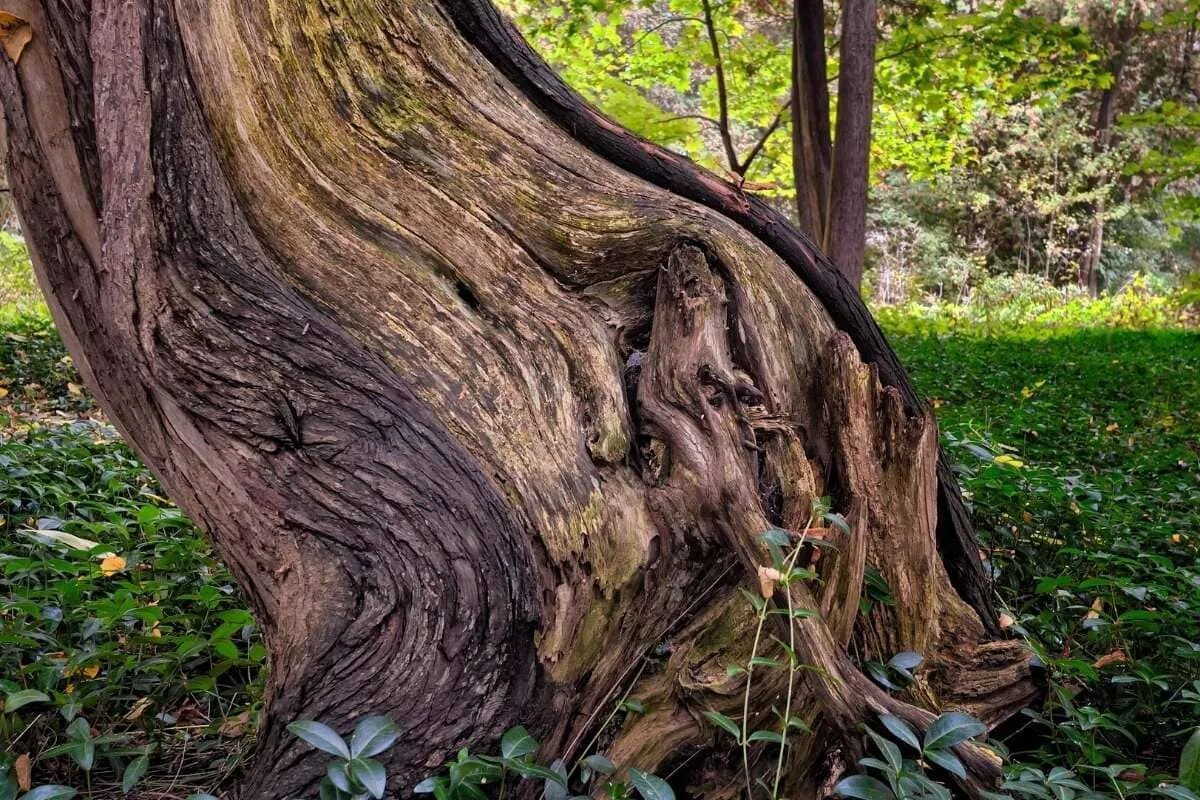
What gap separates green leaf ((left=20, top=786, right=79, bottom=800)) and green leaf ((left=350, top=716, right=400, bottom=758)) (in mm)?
521

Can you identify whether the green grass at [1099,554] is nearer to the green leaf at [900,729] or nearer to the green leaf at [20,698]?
the green leaf at [900,729]

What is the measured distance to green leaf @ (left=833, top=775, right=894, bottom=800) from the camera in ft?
5.16

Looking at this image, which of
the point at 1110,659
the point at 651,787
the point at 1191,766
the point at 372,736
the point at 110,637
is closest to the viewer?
the point at 651,787

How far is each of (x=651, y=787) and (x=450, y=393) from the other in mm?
997

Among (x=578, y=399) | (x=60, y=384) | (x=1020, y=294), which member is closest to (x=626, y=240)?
(x=578, y=399)

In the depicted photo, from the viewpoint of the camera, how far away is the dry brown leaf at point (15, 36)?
6.77ft

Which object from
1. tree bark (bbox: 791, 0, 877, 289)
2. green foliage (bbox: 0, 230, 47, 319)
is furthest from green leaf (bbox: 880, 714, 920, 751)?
green foliage (bbox: 0, 230, 47, 319)

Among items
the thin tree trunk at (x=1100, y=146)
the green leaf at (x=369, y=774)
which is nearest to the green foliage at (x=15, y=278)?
the green leaf at (x=369, y=774)

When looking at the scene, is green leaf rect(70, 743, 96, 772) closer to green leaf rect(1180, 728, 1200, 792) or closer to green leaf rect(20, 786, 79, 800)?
green leaf rect(20, 786, 79, 800)

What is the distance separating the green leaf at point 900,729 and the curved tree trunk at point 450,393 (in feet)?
0.26

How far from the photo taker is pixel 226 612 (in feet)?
8.30

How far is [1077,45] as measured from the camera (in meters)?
6.94

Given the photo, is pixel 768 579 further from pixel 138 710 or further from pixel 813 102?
pixel 813 102

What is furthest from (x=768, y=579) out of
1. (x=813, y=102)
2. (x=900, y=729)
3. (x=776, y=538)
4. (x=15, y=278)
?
(x=15, y=278)
